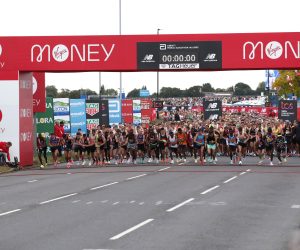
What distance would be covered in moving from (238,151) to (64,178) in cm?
985

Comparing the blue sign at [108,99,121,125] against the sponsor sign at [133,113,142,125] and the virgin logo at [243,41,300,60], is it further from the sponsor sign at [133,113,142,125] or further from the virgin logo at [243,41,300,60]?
the virgin logo at [243,41,300,60]

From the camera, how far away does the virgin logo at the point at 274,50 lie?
33906mm

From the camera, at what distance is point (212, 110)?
5694 cm

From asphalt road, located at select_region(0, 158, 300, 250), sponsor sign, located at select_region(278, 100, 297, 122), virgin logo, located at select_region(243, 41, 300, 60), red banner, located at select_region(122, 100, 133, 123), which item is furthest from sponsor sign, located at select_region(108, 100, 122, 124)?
asphalt road, located at select_region(0, 158, 300, 250)

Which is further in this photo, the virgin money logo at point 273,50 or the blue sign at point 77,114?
the blue sign at point 77,114

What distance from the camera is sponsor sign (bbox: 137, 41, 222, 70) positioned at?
3434 centimetres

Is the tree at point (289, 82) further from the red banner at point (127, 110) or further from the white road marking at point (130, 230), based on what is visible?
the white road marking at point (130, 230)

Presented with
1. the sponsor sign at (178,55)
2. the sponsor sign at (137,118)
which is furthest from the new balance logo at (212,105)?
the sponsor sign at (178,55)

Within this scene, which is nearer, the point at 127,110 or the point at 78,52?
the point at 78,52

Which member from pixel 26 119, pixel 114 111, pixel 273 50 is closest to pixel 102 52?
pixel 26 119

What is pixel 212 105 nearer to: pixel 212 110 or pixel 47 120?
pixel 212 110

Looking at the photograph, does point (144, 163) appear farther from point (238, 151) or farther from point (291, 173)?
point (291, 173)

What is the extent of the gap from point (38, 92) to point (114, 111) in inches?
448

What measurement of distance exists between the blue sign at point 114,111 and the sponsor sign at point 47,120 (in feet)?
31.5
